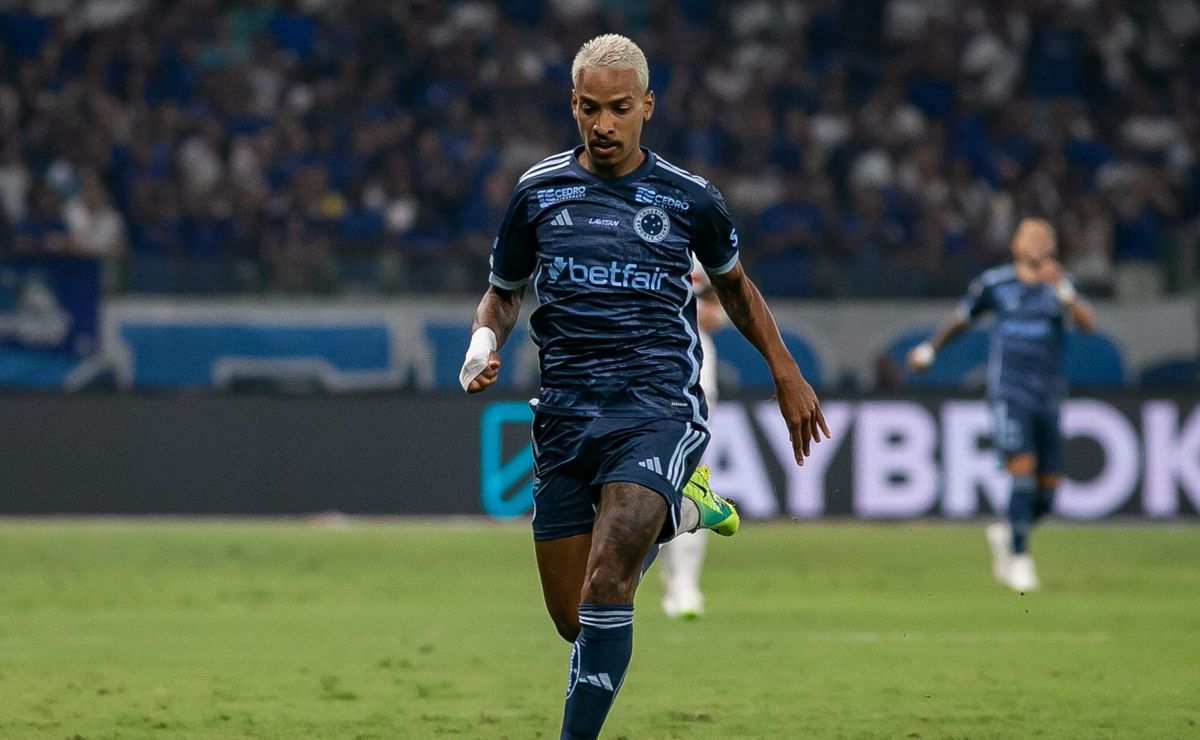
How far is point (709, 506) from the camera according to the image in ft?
20.0

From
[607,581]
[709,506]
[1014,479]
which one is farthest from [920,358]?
[607,581]

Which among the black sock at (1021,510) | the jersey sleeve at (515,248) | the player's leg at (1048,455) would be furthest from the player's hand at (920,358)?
the jersey sleeve at (515,248)

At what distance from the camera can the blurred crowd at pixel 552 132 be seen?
1830 cm

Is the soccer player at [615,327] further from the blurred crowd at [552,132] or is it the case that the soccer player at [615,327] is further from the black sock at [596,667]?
the blurred crowd at [552,132]

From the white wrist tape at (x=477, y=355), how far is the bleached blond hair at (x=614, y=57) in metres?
0.86

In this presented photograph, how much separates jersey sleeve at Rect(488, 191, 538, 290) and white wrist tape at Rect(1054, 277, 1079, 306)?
26.4 ft

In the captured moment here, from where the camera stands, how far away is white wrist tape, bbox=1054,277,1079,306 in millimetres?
13268

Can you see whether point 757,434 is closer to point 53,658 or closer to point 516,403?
point 516,403

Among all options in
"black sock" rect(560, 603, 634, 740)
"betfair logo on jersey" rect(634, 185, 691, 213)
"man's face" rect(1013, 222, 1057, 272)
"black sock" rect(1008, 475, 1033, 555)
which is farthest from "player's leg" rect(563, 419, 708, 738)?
"man's face" rect(1013, 222, 1057, 272)

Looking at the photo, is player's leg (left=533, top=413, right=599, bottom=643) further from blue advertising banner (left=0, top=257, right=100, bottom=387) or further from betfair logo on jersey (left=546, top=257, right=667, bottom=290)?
blue advertising banner (left=0, top=257, right=100, bottom=387)

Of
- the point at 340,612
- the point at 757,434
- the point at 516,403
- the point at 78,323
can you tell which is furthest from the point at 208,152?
the point at 340,612

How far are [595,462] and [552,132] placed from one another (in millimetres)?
15404

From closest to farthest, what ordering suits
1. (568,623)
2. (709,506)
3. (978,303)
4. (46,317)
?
(568,623) < (709,506) < (978,303) < (46,317)

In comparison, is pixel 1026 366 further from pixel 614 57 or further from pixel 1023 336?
pixel 614 57
